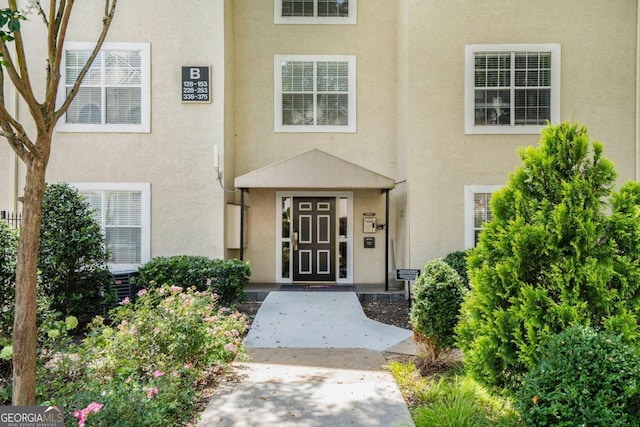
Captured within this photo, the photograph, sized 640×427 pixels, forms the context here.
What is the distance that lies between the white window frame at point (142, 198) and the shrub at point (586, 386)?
8360 mm

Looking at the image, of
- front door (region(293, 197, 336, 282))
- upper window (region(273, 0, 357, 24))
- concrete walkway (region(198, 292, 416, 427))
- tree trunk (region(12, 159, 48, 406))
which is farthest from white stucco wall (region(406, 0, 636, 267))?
tree trunk (region(12, 159, 48, 406))

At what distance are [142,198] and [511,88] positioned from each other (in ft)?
28.6

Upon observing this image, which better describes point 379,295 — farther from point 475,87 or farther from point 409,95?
point 475,87

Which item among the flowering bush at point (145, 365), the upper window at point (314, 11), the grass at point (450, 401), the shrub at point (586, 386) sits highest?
the upper window at point (314, 11)

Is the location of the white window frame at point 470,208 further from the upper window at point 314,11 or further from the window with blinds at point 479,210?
the upper window at point 314,11

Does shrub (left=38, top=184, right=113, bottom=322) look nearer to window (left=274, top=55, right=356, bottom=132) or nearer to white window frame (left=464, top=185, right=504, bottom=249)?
window (left=274, top=55, right=356, bottom=132)

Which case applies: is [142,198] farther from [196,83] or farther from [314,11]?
[314,11]

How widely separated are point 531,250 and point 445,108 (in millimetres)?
6220

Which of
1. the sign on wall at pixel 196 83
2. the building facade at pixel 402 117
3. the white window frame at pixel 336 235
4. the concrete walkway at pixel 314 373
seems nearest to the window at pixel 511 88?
the building facade at pixel 402 117

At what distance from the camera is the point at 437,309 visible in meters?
5.33

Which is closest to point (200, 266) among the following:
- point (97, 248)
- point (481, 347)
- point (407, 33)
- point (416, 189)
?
point (97, 248)

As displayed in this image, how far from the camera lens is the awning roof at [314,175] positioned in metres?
9.30

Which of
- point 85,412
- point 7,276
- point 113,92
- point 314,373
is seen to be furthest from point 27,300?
point 113,92

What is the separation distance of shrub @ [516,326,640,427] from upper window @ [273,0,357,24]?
9.78m
